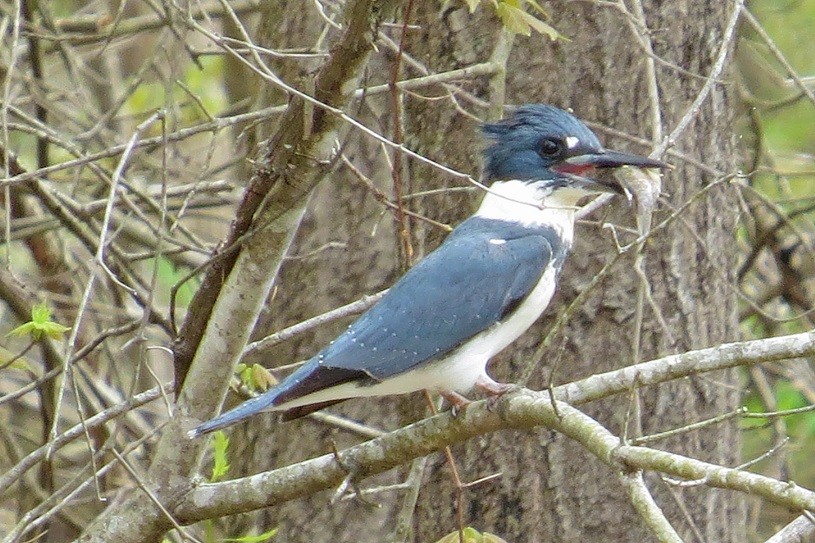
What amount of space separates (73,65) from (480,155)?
1.73 m

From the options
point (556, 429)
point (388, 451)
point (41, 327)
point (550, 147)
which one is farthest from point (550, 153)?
point (41, 327)

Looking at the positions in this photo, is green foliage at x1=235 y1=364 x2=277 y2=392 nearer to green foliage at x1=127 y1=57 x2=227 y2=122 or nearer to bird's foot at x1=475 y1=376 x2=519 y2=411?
bird's foot at x1=475 y1=376 x2=519 y2=411

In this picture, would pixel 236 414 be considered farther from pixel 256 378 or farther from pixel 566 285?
pixel 566 285

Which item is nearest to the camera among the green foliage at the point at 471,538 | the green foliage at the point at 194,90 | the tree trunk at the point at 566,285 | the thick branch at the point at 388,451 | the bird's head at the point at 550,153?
the thick branch at the point at 388,451

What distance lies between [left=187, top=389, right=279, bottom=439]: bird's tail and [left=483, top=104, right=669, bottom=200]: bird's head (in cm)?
113

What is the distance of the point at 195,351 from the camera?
10.8 ft

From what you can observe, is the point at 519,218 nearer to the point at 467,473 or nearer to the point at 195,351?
the point at 467,473

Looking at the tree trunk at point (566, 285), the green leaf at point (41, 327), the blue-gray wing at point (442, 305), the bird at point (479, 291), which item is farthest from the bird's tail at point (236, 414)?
the tree trunk at point (566, 285)

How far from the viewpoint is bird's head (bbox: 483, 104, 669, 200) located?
3621 mm

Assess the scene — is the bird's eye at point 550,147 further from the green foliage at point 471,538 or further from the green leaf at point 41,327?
the green leaf at point 41,327

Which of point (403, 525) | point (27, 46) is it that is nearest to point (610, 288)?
point (403, 525)

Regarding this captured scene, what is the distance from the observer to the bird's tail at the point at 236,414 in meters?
3.04

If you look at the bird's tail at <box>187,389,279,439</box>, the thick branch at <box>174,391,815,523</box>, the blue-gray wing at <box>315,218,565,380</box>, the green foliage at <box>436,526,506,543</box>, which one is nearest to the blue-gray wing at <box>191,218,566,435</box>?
the blue-gray wing at <box>315,218,565,380</box>

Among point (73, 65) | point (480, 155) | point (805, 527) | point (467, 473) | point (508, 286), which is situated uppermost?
point (73, 65)
